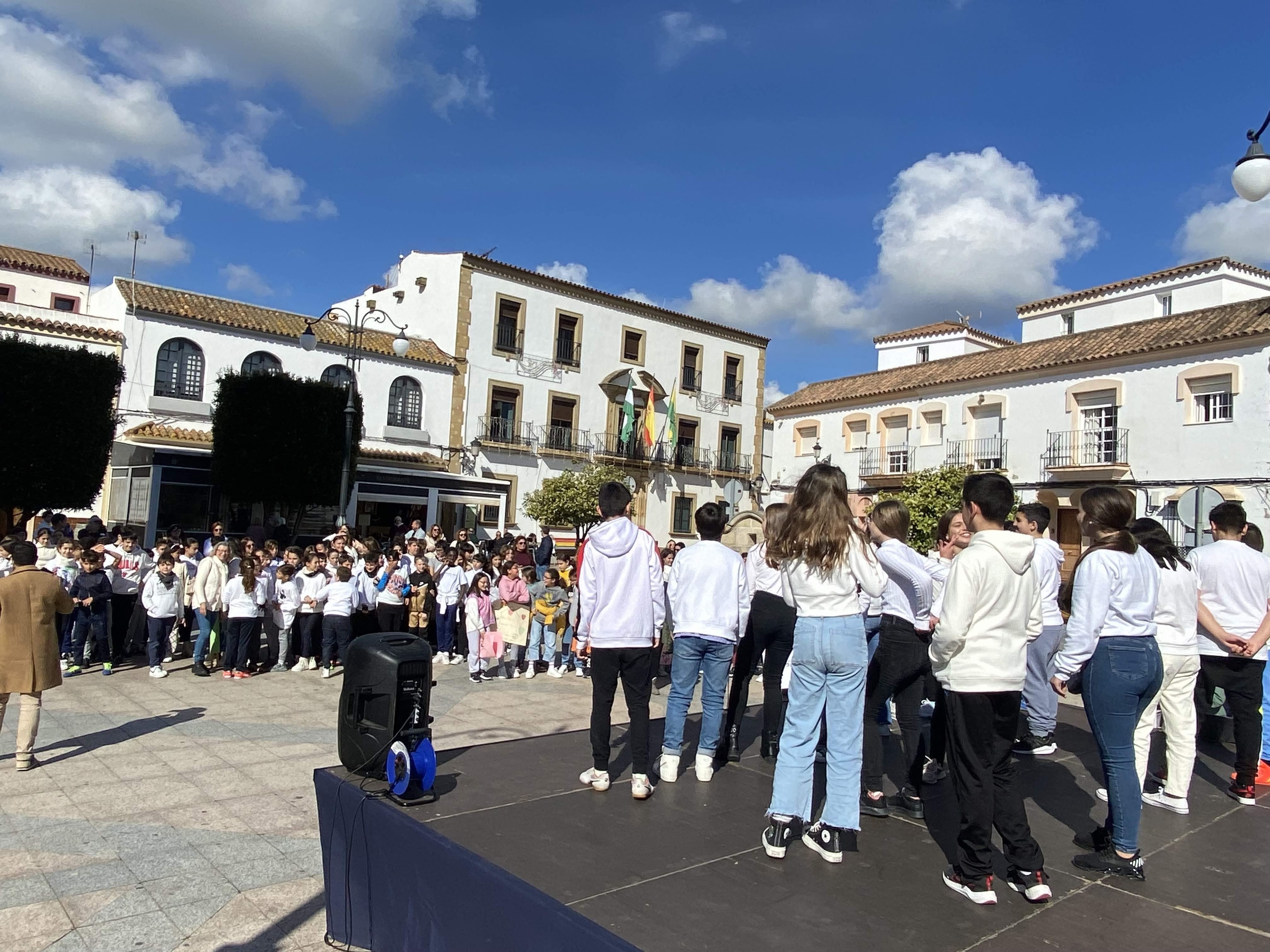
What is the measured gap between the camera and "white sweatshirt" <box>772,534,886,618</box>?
3.68m

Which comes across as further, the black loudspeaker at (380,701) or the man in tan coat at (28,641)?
the man in tan coat at (28,641)

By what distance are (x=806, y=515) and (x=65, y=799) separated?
5188mm

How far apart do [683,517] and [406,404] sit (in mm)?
12600

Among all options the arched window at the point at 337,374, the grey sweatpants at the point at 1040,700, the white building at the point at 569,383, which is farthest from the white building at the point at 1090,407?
the grey sweatpants at the point at 1040,700

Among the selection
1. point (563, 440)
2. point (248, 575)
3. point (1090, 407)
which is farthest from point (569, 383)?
point (248, 575)

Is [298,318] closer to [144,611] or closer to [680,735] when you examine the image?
[144,611]

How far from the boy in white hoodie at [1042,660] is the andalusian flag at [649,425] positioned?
26511 mm

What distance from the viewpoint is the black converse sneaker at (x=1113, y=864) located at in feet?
11.2

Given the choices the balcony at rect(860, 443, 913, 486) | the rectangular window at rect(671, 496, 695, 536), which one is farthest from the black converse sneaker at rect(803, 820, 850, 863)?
the rectangular window at rect(671, 496, 695, 536)

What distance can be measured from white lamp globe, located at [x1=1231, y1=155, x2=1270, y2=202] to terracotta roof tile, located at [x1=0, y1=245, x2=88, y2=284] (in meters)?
40.0

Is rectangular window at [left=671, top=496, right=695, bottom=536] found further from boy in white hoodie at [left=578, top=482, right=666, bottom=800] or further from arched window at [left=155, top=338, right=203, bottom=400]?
boy in white hoodie at [left=578, top=482, right=666, bottom=800]

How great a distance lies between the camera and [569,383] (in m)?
31.8

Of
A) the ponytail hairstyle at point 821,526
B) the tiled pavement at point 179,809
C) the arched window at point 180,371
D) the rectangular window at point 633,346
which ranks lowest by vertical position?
the tiled pavement at point 179,809

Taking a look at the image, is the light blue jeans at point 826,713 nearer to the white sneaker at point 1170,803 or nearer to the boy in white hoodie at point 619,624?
the boy in white hoodie at point 619,624
